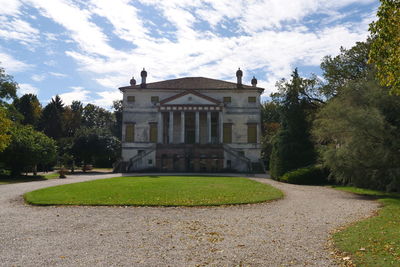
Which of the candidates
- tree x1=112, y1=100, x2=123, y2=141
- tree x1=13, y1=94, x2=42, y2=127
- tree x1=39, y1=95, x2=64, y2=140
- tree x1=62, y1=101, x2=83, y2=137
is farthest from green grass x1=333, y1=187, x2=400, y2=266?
tree x1=62, y1=101, x2=83, y2=137

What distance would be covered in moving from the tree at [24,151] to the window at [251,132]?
91.7 feet

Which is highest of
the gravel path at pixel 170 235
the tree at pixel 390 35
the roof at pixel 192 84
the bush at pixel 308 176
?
Result: the roof at pixel 192 84

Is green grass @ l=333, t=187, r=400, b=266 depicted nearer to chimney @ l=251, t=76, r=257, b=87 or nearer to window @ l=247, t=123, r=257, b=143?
window @ l=247, t=123, r=257, b=143

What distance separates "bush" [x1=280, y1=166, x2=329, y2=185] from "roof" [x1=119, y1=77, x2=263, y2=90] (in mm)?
25331

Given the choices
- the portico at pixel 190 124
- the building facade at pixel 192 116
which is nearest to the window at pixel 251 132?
the building facade at pixel 192 116

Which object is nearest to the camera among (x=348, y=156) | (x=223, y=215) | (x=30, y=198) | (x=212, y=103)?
(x=223, y=215)

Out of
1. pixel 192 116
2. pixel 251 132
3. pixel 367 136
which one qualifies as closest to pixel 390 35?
pixel 367 136

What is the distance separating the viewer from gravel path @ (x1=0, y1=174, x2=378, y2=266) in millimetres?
7305

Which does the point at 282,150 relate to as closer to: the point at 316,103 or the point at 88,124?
the point at 316,103

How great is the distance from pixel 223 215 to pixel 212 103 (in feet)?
126

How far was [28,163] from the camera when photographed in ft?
110

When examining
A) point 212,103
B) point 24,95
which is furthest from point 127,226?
point 24,95

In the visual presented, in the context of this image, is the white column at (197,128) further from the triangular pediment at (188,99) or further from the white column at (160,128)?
the white column at (160,128)

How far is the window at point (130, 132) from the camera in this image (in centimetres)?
5298
